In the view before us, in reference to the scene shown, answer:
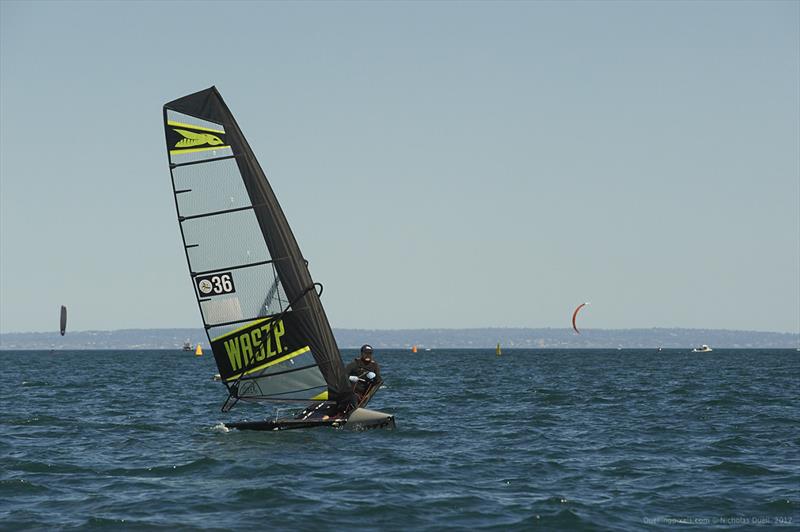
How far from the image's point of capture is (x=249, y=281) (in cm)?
2127

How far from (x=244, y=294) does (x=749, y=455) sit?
10.7m

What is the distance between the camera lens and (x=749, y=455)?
19875 mm

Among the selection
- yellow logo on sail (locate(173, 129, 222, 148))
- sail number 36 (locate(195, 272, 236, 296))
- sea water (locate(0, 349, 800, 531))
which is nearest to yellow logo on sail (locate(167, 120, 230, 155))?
yellow logo on sail (locate(173, 129, 222, 148))

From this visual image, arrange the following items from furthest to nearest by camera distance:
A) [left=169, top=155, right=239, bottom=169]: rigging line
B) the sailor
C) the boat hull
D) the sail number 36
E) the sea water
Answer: the sailor → the boat hull → the sail number 36 → [left=169, top=155, right=239, bottom=169]: rigging line → the sea water

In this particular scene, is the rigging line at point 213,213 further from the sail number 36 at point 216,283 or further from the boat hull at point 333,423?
the boat hull at point 333,423

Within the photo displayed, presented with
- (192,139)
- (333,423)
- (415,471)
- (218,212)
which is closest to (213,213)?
(218,212)

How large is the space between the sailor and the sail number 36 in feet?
10.4

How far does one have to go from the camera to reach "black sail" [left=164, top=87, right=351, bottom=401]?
68.1 ft

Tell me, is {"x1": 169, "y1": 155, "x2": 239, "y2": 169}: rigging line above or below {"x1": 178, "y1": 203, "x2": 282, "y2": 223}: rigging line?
above

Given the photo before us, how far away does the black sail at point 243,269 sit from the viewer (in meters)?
20.8

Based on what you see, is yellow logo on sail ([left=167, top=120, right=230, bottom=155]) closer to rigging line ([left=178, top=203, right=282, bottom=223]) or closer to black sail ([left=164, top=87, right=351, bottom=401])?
black sail ([left=164, top=87, right=351, bottom=401])

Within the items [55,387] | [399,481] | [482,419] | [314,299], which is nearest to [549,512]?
[399,481]

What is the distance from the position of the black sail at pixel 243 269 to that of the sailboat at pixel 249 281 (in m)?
0.02

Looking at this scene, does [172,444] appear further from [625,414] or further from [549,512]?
[625,414]
